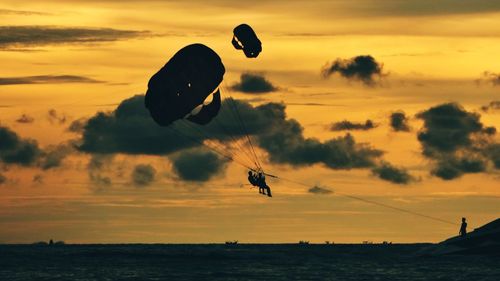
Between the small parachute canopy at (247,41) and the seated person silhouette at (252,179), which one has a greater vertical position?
the small parachute canopy at (247,41)

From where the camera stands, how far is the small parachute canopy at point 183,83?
5287cm

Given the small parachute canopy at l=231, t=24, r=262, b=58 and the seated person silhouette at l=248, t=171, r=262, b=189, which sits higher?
the small parachute canopy at l=231, t=24, r=262, b=58

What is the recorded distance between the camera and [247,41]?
5144 cm

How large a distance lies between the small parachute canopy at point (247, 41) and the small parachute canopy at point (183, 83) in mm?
2345

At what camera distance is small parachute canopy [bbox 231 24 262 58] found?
5131 cm

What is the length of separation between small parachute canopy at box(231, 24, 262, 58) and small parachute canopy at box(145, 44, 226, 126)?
2345 millimetres

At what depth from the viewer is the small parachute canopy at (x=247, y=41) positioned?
5131 cm

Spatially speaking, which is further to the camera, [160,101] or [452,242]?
[452,242]

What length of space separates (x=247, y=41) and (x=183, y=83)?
4.27 m
